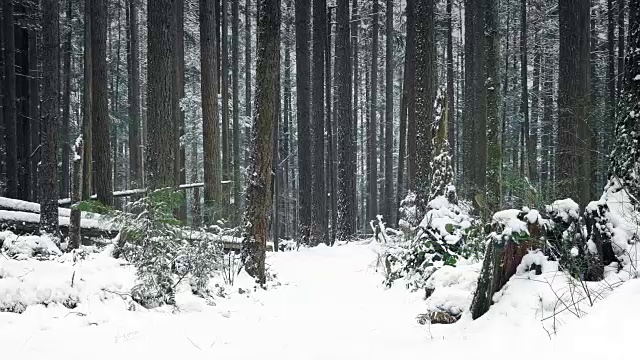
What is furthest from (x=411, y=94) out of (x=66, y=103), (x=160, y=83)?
(x=66, y=103)

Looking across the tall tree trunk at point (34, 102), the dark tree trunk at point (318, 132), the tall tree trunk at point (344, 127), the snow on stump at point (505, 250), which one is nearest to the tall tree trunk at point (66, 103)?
the tall tree trunk at point (34, 102)

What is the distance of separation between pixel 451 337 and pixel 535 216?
133 centimetres

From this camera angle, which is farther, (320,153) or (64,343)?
(320,153)

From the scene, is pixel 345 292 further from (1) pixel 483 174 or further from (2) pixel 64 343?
(1) pixel 483 174

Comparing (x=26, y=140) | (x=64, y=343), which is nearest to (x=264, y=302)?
(x=64, y=343)

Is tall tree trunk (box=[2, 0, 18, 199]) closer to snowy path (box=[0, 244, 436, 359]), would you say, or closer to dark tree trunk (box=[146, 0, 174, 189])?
dark tree trunk (box=[146, 0, 174, 189])

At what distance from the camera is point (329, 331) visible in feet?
17.5

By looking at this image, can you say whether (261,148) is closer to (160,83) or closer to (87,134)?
(160,83)

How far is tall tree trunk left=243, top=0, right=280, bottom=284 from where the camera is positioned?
8.48 metres

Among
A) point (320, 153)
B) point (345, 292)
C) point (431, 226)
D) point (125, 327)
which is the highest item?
point (320, 153)

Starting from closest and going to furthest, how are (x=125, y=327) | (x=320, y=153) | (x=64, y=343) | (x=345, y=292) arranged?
(x=64, y=343), (x=125, y=327), (x=345, y=292), (x=320, y=153)

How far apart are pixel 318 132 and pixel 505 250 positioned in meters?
12.4

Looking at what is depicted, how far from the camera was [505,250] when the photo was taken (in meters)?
4.53

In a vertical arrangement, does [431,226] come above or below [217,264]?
above
